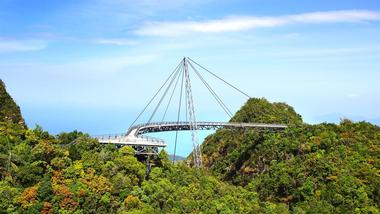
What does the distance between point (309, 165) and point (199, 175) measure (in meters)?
13.2

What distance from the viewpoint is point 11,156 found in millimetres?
35438

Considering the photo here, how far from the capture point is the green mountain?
155 feet

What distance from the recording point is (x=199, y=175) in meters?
44.9

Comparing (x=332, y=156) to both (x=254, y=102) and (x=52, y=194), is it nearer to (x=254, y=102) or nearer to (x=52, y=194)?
(x=254, y=102)

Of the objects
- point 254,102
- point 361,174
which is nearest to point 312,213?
point 361,174

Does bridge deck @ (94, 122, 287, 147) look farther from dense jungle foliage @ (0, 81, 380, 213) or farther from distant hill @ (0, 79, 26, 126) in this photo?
distant hill @ (0, 79, 26, 126)

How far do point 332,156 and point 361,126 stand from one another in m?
9.04

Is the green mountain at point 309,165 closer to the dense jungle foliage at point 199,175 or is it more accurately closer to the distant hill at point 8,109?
the dense jungle foliage at point 199,175

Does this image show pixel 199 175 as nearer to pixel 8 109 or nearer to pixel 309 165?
pixel 309 165

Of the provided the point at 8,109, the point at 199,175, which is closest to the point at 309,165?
the point at 199,175

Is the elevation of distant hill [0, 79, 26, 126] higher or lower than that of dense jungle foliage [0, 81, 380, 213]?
higher

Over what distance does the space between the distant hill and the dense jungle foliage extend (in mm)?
131

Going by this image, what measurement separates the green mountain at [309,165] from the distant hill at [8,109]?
24.0 metres

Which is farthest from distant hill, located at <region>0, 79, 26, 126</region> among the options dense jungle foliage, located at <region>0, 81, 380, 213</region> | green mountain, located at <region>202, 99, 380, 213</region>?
green mountain, located at <region>202, 99, 380, 213</region>
